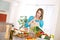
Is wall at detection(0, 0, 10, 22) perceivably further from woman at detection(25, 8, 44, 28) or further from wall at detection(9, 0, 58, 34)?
woman at detection(25, 8, 44, 28)

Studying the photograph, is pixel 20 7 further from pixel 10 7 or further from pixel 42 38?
pixel 42 38

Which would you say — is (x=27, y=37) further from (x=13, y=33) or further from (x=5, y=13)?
(x=5, y=13)

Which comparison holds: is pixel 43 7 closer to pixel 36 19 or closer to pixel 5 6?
pixel 36 19

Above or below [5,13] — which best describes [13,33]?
below

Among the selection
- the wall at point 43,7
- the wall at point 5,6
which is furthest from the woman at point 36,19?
the wall at point 5,6

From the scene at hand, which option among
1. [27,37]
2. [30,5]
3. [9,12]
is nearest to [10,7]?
[9,12]

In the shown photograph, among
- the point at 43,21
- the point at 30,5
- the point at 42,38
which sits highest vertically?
the point at 30,5

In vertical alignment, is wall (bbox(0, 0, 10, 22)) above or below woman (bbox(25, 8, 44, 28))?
above

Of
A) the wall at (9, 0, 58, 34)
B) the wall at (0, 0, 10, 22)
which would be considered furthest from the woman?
the wall at (0, 0, 10, 22)

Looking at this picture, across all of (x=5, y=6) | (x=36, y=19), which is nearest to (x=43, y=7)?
(x=36, y=19)

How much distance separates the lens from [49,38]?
0.92 metres

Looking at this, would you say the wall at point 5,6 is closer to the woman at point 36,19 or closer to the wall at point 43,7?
the wall at point 43,7

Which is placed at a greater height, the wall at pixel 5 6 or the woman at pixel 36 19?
the wall at pixel 5 6

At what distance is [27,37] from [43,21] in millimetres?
155
